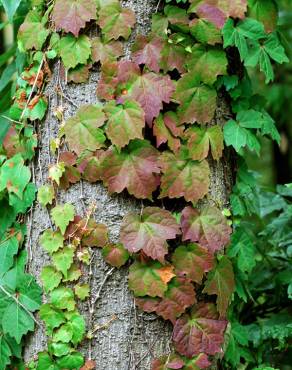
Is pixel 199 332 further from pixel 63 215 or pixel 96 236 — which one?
pixel 63 215

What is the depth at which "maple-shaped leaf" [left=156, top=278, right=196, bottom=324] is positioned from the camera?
218 centimetres

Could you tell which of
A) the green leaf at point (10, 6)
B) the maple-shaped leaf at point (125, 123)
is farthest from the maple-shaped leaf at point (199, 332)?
the green leaf at point (10, 6)

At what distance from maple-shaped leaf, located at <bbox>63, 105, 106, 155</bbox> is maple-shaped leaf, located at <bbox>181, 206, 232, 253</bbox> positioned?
0.42 m

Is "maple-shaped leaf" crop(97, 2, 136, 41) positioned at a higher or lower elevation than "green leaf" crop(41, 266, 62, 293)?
higher

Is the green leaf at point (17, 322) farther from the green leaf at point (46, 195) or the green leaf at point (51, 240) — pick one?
the green leaf at point (46, 195)

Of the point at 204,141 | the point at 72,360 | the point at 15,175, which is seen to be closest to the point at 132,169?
the point at 204,141

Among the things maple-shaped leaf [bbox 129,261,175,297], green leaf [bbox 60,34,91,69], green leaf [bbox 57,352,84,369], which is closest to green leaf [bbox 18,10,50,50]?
green leaf [bbox 60,34,91,69]

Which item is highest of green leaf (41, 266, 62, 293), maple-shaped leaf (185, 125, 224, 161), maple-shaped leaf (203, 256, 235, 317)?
maple-shaped leaf (185, 125, 224, 161)

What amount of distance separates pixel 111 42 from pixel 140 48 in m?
0.11

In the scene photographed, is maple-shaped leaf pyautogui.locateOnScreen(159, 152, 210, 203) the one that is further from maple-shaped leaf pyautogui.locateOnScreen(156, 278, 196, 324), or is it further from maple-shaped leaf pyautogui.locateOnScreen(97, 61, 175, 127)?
maple-shaped leaf pyautogui.locateOnScreen(156, 278, 196, 324)

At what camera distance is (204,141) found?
7.35 feet

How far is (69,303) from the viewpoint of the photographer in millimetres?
2197

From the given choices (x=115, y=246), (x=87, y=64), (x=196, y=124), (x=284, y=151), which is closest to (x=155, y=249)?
(x=115, y=246)

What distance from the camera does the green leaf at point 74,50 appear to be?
220 centimetres
